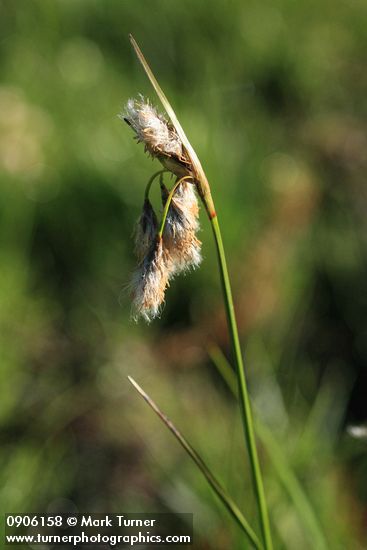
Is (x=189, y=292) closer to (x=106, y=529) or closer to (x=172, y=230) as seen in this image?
(x=106, y=529)

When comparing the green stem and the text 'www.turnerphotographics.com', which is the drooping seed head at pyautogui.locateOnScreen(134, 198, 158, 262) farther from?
the text 'www.turnerphotographics.com'

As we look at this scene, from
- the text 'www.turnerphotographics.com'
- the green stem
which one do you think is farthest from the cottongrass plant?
the text 'www.turnerphotographics.com'

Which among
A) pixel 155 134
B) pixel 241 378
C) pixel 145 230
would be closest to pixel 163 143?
pixel 155 134

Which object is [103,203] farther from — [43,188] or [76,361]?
[76,361]

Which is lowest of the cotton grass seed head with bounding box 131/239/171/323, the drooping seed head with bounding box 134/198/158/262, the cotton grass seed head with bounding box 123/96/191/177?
the cotton grass seed head with bounding box 131/239/171/323

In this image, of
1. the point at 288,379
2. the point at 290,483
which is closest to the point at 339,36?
the point at 288,379

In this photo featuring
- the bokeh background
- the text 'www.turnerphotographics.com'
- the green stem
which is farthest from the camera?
the bokeh background
